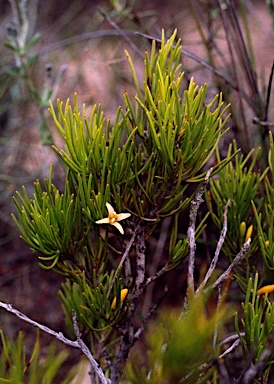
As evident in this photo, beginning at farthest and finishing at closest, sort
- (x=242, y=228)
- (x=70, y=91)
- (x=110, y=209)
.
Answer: (x=70, y=91) → (x=242, y=228) → (x=110, y=209)

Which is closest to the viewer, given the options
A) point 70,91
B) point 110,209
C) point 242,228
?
point 110,209

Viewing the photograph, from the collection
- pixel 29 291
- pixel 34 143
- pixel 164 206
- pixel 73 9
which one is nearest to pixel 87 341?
pixel 164 206

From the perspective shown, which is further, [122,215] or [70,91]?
[70,91]

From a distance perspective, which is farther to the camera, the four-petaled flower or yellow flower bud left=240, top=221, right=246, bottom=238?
yellow flower bud left=240, top=221, right=246, bottom=238

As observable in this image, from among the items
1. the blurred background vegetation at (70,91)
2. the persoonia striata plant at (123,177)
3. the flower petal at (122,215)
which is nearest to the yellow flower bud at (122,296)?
the persoonia striata plant at (123,177)

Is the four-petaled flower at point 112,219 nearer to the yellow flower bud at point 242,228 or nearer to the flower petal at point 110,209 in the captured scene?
the flower petal at point 110,209

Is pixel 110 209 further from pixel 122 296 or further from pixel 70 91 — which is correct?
pixel 70 91

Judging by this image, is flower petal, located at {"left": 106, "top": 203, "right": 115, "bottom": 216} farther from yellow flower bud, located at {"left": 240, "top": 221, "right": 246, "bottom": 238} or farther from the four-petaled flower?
yellow flower bud, located at {"left": 240, "top": 221, "right": 246, "bottom": 238}

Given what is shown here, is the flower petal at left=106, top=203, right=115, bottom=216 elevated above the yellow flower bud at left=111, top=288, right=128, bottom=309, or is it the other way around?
the flower petal at left=106, top=203, right=115, bottom=216

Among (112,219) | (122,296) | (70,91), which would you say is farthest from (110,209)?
(70,91)

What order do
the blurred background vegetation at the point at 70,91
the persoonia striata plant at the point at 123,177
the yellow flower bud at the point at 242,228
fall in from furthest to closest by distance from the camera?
the blurred background vegetation at the point at 70,91, the yellow flower bud at the point at 242,228, the persoonia striata plant at the point at 123,177

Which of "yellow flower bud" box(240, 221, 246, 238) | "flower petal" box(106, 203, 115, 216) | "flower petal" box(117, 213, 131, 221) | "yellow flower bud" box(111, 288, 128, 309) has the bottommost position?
"yellow flower bud" box(111, 288, 128, 309)

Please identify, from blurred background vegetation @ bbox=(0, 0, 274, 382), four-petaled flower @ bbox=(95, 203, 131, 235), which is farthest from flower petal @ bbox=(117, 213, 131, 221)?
blurred background vegetation @ bbox=(0, 0, 274, 382)
